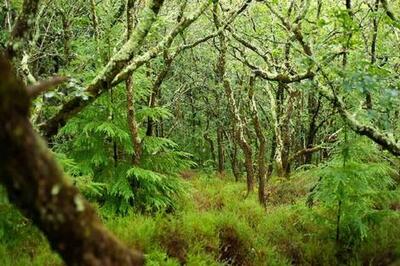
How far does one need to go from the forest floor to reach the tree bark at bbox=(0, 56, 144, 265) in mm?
4777

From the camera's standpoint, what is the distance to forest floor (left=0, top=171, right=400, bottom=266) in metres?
7.53

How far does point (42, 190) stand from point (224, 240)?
7562 millimetres

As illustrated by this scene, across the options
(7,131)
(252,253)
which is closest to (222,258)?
(252,253)

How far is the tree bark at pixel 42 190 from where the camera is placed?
1.95m

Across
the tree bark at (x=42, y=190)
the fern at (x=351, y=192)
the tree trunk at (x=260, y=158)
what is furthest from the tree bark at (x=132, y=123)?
the tree bark at (x=42, y=190)

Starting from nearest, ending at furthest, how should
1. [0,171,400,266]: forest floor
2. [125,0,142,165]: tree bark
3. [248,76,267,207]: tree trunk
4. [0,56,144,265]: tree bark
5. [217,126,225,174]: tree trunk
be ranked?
[0,56,144,265]: tree bark < [0,171,400,266]: forest floor < [125,0,142,165]: tree bark < [248,76,267,207]: tree trunk < [217,126,225,174]: tree trunk

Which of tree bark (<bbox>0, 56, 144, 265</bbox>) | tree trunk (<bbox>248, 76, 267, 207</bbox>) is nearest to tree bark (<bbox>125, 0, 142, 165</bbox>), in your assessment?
tree trunk (<bbox>248, 76, 267, 207</bbox>)

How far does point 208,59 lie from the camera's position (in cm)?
2505

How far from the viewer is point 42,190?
2020 millimetres

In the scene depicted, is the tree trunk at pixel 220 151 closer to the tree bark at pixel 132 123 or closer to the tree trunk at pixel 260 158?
the tree trunk at pixel 260 158

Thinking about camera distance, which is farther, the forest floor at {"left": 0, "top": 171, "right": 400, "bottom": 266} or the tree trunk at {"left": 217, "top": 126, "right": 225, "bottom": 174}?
the tree trunk at {"left": 217, "top": 126, "right": 225, "bottom": 174}

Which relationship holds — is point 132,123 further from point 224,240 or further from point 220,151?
point 220,151

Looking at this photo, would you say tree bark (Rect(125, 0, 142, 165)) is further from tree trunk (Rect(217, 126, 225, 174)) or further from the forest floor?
tree trunk (Rect(217, 126, 225, 174))

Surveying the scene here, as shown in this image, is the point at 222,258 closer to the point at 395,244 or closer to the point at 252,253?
the point at 252,253
